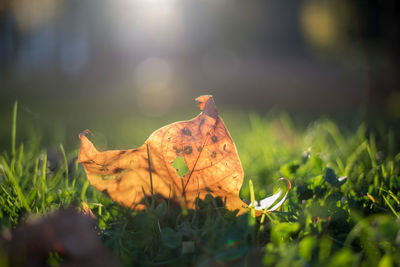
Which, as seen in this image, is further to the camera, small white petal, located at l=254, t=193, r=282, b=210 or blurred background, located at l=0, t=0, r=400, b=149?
blurred background, located at l=0, t=0, r=400, b=149

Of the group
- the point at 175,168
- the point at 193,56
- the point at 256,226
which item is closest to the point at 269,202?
the point at 256,226

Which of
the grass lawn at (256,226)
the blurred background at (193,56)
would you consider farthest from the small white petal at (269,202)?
the blurred background at (193,56)

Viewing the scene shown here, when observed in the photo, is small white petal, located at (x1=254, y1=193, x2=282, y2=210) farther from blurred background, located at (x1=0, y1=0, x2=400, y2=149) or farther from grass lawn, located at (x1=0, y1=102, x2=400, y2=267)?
blurred background, located at (x1=0, y1=0, x2=400, y2=149)

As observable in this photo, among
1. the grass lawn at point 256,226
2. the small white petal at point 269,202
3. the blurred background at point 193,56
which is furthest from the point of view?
the blurred background at point 193,56

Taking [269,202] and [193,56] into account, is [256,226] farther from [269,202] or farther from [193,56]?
[193,56]

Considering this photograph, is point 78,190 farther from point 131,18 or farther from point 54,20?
point 131,18

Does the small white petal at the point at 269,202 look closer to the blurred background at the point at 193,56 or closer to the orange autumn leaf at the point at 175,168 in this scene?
the orange autumn leaf at the point at 175,168

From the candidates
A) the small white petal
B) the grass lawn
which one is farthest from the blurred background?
the small white petal

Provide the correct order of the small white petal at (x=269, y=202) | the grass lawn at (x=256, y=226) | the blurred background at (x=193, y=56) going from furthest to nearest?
the blurred background at (x=193, y=56) < the small white petal at (x=269, y=202) < the grass lawn at (x=256, y=226)

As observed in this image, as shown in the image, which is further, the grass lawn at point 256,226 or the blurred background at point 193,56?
the blurred background at point 193,56
